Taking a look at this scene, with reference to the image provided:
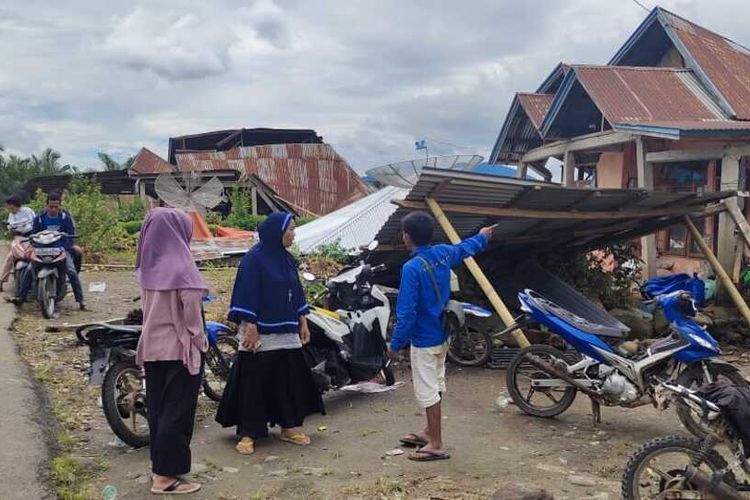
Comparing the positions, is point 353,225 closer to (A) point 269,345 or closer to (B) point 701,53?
(B) point 701,53

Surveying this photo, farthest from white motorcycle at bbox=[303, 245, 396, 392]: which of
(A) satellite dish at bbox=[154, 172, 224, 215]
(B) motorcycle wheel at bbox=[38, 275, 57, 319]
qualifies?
(A) satellite dish at bbox=[154, 172, 224, 215]

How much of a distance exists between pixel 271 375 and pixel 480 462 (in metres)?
1.52

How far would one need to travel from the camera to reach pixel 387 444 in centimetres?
489

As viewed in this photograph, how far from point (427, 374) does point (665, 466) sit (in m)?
1.51

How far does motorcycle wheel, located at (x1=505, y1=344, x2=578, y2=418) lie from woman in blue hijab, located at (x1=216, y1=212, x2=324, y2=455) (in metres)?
1.76

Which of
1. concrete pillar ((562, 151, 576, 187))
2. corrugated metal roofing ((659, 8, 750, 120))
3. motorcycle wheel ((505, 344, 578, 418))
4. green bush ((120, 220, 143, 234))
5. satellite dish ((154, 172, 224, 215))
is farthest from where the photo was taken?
green bush ((120, 220, 143, 234))

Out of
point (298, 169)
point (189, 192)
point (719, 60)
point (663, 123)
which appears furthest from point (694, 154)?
point (298, 169)

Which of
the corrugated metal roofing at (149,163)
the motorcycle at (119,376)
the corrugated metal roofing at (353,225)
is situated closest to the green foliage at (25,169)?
the corrugated metal roofing at (149,163)

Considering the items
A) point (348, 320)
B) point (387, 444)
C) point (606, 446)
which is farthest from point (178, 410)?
point (606, 446)

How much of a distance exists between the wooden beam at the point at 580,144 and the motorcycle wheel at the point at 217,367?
7.93m

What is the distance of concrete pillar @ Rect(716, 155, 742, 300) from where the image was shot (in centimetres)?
1002

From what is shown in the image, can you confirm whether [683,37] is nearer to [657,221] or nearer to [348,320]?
[657,221]

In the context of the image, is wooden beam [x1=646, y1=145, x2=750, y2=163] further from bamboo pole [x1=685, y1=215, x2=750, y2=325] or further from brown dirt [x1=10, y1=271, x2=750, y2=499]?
brown dirt [x1=10, y1=271, x2=750, y2=499]

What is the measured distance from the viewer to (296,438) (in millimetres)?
4844
